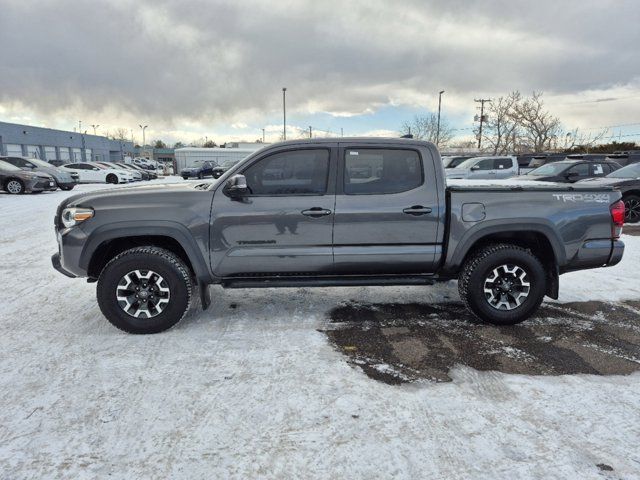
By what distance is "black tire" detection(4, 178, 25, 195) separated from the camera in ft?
58.2

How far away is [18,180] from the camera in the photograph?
17766mm

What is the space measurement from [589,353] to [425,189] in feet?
6.57

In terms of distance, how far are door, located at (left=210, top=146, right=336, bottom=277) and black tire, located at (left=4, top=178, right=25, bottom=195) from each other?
18.0 meters

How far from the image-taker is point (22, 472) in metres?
2.27

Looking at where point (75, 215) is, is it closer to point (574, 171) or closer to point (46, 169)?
point (574, 171)

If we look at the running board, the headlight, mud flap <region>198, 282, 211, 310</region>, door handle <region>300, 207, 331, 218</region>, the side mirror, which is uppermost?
the side mirror

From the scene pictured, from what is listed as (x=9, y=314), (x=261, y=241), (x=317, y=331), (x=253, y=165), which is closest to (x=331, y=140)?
(x=253, y=165)

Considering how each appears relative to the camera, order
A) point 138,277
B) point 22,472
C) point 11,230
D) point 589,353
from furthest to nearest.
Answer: point 11,230, point 138,277, point 589,353, point 22,472

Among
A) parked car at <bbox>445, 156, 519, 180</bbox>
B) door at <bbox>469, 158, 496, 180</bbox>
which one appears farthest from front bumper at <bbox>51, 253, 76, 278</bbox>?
door at <bbox>469, 158, 496, 180</bbox>

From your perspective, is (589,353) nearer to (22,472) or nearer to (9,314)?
(22,472)

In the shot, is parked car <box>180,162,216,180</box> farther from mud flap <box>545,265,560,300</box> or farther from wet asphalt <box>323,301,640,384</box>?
mud flap <box>545,265,560,300</box>

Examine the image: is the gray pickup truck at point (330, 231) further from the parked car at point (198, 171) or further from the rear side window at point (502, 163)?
the parked car at point (198, 171)

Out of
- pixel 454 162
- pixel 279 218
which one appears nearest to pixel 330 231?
pixel 279 218

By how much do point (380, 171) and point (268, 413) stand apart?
8.13 ft
